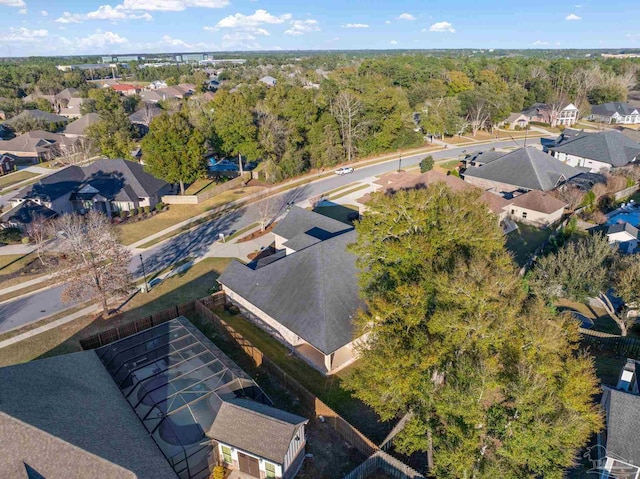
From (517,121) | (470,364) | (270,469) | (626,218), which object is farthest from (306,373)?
(517,121)

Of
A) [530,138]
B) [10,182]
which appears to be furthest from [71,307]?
[530,138]

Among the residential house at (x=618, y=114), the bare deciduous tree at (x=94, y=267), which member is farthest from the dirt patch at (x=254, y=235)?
the residential house at (x=618, y=114)

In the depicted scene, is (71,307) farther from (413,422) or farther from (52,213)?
(413,422)

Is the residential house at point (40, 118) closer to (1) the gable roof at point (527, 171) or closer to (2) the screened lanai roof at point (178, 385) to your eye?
(2) the screened lanai roof at point (178, 385)

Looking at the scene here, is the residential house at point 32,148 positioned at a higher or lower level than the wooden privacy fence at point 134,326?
higher

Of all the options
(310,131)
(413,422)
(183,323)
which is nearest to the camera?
(413,422)
